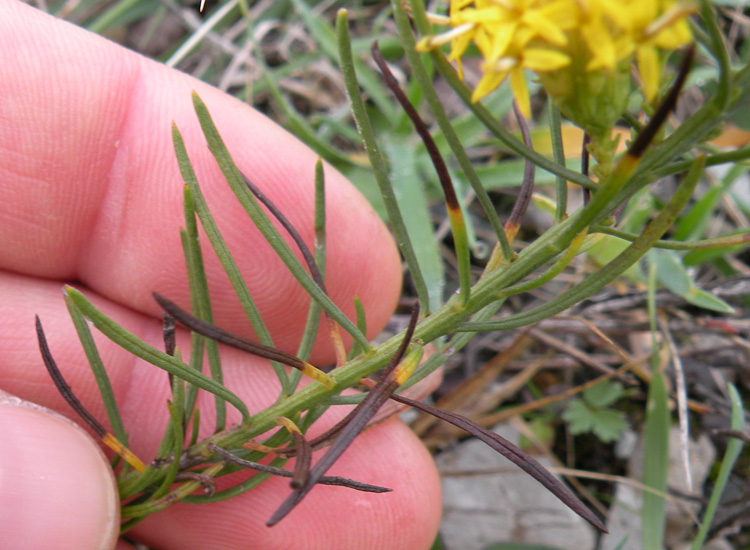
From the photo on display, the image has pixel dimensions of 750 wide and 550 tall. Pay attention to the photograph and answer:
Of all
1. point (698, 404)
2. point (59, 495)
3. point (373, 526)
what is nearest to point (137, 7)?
point (59, 495)

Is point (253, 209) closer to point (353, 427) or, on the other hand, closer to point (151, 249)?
point (353, 427)

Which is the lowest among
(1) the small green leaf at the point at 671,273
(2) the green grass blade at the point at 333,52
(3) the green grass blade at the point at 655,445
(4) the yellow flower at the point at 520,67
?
(3) the green grass blade at the point at 655,445

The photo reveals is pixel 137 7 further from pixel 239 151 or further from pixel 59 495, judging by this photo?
pixel 59 495

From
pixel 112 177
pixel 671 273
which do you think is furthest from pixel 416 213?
pixel 112 177

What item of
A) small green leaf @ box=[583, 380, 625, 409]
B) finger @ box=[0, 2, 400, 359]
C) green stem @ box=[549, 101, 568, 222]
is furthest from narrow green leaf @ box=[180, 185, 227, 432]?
small green leaf @ box=[583, 380, 625, 409]

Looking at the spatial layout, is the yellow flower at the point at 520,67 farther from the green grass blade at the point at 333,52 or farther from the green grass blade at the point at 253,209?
the green grass blade at the point at 333,52


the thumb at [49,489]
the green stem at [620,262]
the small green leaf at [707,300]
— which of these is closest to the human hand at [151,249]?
the thumb at [49,489]

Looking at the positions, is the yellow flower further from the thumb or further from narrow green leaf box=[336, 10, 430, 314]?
the thumb
